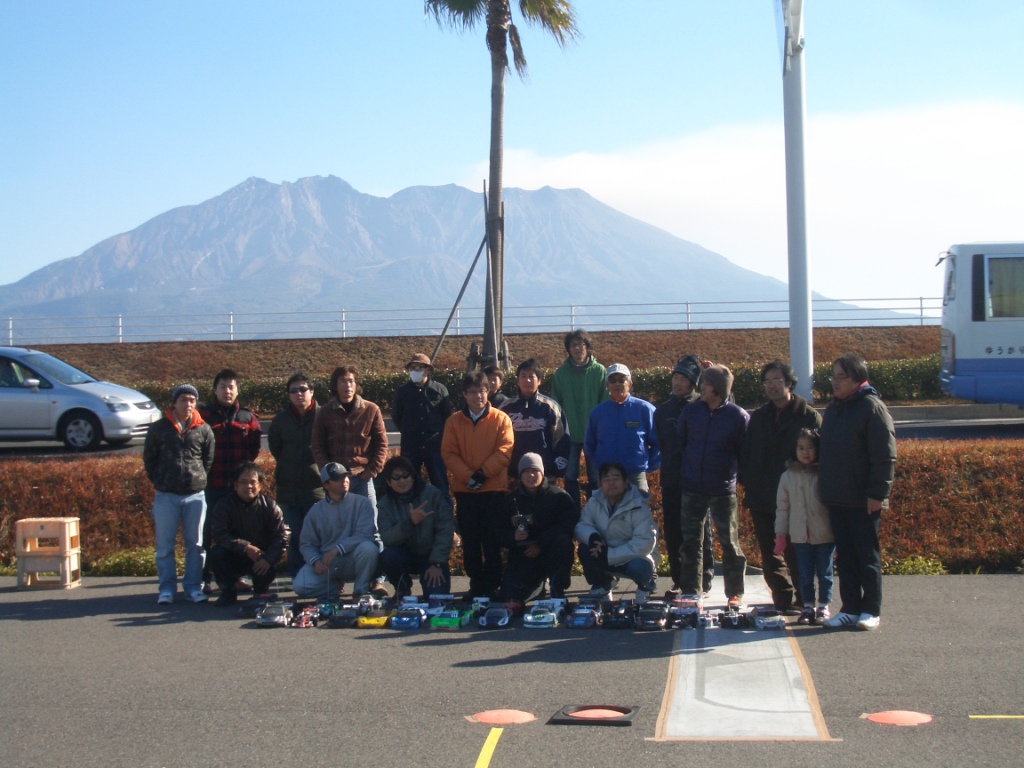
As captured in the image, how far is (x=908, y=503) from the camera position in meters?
9.08

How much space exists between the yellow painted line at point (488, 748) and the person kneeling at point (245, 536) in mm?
3750

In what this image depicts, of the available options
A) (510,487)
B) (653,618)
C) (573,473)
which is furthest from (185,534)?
(653,618)

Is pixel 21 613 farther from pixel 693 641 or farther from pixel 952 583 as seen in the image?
pixel 952 583

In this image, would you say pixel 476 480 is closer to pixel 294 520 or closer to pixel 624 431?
pixel 624 431

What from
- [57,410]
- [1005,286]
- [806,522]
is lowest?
[806,522]

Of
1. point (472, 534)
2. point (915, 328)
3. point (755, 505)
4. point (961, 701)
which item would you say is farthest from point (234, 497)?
point (915, 328)

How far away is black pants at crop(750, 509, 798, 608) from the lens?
24.1 ft

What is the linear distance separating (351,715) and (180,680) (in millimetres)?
1284

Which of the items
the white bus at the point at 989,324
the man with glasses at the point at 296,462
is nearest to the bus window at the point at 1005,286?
the white bus at the point at 989,324

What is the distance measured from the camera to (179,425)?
823 centimetres

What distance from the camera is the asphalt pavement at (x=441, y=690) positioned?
4668 mm

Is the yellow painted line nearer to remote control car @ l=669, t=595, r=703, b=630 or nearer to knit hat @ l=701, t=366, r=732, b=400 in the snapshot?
remote control car @ l=669, t=595, r=703, b=630

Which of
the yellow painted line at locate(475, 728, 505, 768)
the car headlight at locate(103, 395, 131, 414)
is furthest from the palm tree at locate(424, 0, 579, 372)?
the yellow painted line at locate(475, 728, 505, 768)

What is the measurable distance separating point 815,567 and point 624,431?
68.3 inches
